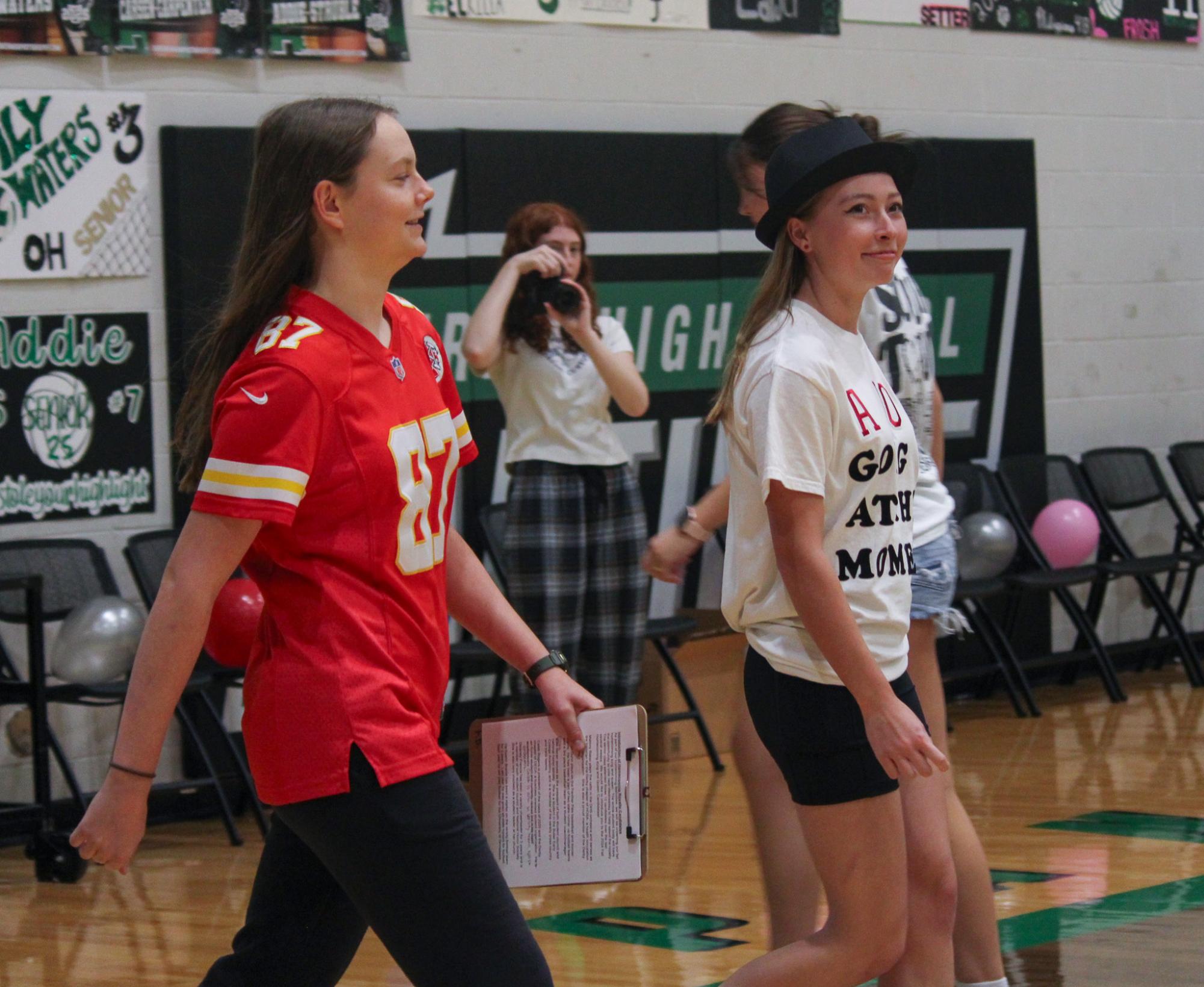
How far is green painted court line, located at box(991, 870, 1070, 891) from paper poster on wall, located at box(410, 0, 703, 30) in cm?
331

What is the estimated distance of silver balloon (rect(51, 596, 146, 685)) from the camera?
4.97m

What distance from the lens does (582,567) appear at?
17.7ft

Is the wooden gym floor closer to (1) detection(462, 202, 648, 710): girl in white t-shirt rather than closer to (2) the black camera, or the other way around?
(1) detection(462, 202, 648, 710): girl in white t-shirt

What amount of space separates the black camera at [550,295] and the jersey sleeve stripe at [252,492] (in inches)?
135

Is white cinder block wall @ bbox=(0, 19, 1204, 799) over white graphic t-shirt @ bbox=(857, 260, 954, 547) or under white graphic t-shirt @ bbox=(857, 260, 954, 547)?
over

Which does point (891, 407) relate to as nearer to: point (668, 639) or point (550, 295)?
point (550, 295)

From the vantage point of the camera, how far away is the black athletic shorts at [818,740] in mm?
2367

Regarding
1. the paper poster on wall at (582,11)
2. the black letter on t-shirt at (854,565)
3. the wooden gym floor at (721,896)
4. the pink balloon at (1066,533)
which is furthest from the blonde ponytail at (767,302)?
the pink balloon at (1066,533)

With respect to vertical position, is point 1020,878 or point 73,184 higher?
point 73,184

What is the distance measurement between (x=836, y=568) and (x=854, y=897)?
416mm

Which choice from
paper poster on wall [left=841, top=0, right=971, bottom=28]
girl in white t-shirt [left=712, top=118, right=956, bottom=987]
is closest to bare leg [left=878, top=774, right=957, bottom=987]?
girl in white t-shirt [left=712, top=118, right=956, bottom=987]

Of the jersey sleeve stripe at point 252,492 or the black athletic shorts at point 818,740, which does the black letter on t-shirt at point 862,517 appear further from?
the jersey sleeve stripe at point 252,492

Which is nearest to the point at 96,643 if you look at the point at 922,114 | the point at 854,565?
the point at 854,565

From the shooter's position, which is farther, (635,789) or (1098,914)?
(1098,914)
